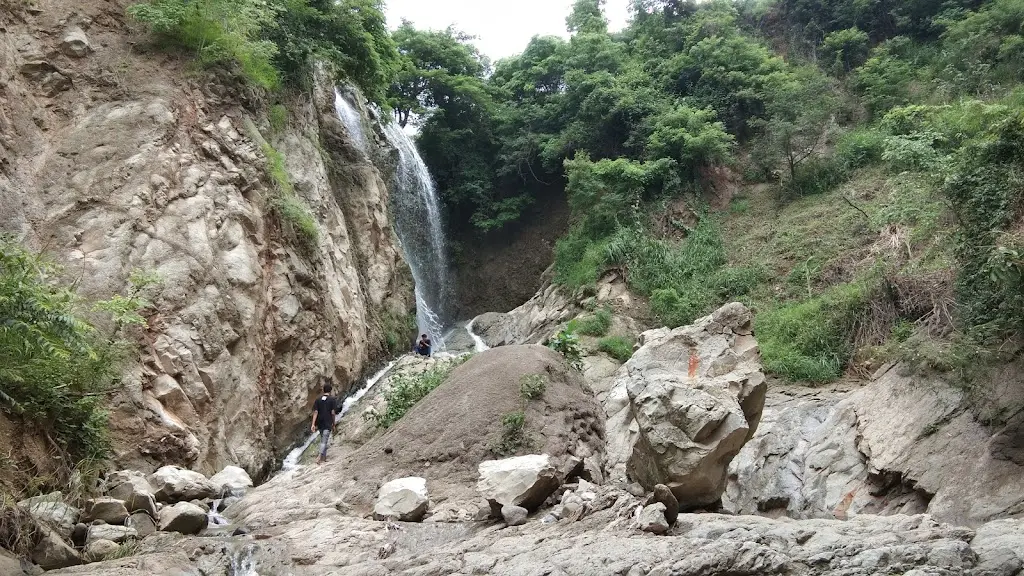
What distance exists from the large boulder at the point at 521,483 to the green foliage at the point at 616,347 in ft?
35.6

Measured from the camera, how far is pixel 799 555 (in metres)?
4.67

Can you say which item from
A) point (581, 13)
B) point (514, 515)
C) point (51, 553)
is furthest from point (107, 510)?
point (581, 13)

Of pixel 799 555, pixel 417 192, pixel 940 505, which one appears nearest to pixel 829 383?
pixel 940 505

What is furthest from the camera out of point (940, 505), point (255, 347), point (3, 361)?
point (255, 347)

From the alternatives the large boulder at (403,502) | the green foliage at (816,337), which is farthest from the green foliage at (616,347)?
the large boulder at (403,502)

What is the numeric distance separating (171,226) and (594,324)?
11.9 meters

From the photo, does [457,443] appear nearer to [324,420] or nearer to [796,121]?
[324,420]

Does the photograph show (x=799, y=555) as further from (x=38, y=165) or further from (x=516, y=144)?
(x=516, y=144)

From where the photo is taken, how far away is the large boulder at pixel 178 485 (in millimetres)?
8227

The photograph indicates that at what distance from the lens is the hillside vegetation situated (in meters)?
10.4

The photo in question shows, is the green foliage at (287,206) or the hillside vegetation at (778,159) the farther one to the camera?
the green foliage at (287,206)

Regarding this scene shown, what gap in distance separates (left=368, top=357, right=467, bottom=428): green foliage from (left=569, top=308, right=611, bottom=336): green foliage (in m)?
6.14

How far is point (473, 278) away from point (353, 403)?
1405 centimetres

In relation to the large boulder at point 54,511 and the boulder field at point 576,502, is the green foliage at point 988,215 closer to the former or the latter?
the boulder field at point 576,502
